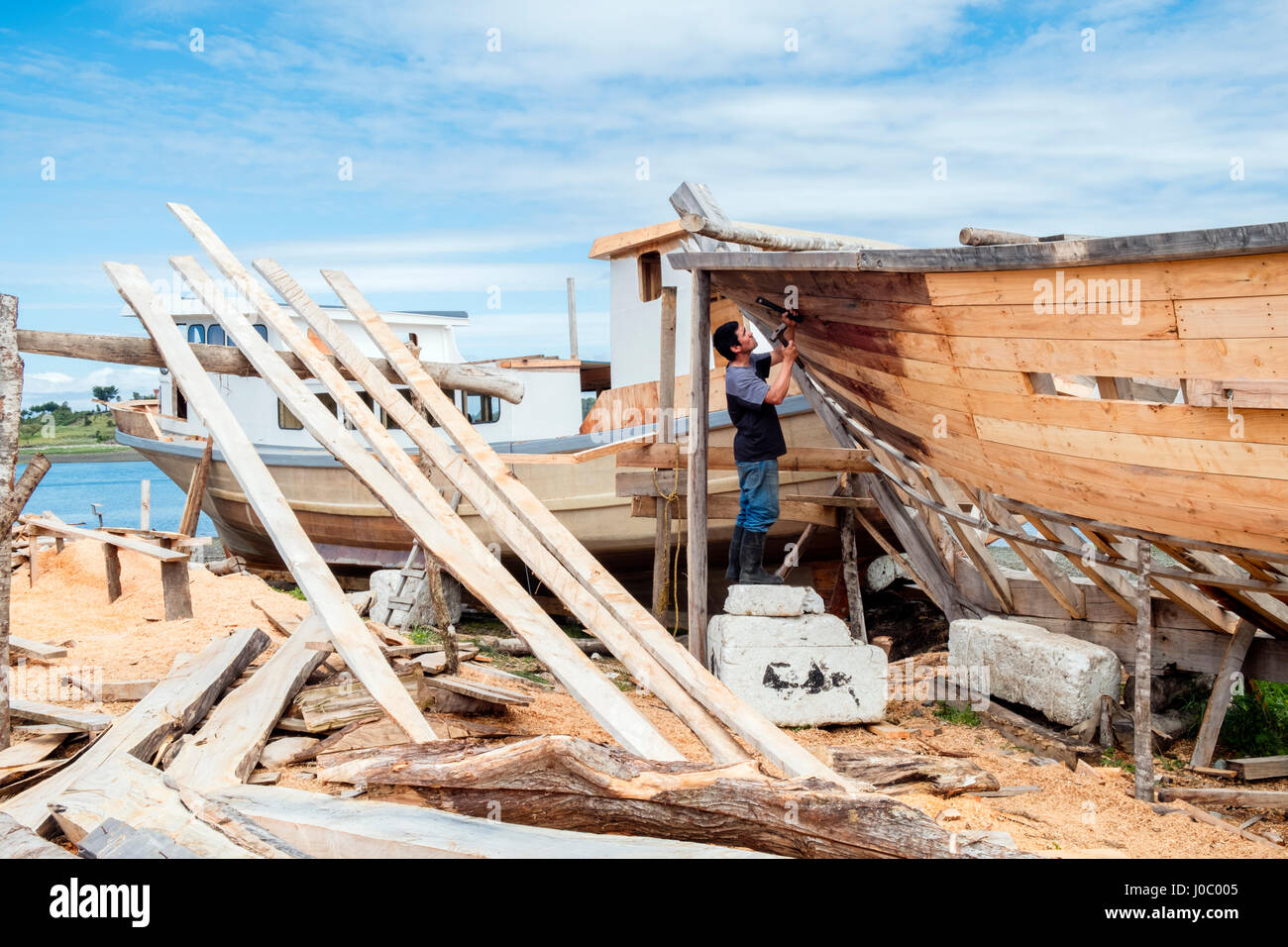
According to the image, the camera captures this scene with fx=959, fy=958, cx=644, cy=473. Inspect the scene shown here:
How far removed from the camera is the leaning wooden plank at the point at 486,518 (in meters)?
4.51

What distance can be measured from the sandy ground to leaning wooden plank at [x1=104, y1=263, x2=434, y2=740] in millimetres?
539

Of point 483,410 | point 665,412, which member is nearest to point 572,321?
point 483,410

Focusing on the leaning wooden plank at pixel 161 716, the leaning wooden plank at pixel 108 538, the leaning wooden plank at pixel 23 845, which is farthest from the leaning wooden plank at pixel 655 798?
the leaning wooden plank at pixel 108 538

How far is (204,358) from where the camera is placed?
670cm

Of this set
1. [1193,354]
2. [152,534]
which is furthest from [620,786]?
[152,534]

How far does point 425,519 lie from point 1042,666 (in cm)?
439

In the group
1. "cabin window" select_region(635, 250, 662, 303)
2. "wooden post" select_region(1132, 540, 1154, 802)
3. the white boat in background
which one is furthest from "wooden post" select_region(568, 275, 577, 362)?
"wooden post" select_region(1132, 540, 1154, 802)

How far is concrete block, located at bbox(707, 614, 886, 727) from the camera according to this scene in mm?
6652

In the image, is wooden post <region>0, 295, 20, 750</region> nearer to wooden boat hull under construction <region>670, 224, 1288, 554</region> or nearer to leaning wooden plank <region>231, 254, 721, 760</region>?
leaning wooden plank <region>231, 254, 721, 760</region>

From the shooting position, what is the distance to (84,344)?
604 cm

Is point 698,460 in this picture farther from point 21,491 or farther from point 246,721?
point 21,491

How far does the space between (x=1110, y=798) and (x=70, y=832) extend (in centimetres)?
512

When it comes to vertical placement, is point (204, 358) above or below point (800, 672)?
above

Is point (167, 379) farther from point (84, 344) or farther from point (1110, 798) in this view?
point (1110, 798)
